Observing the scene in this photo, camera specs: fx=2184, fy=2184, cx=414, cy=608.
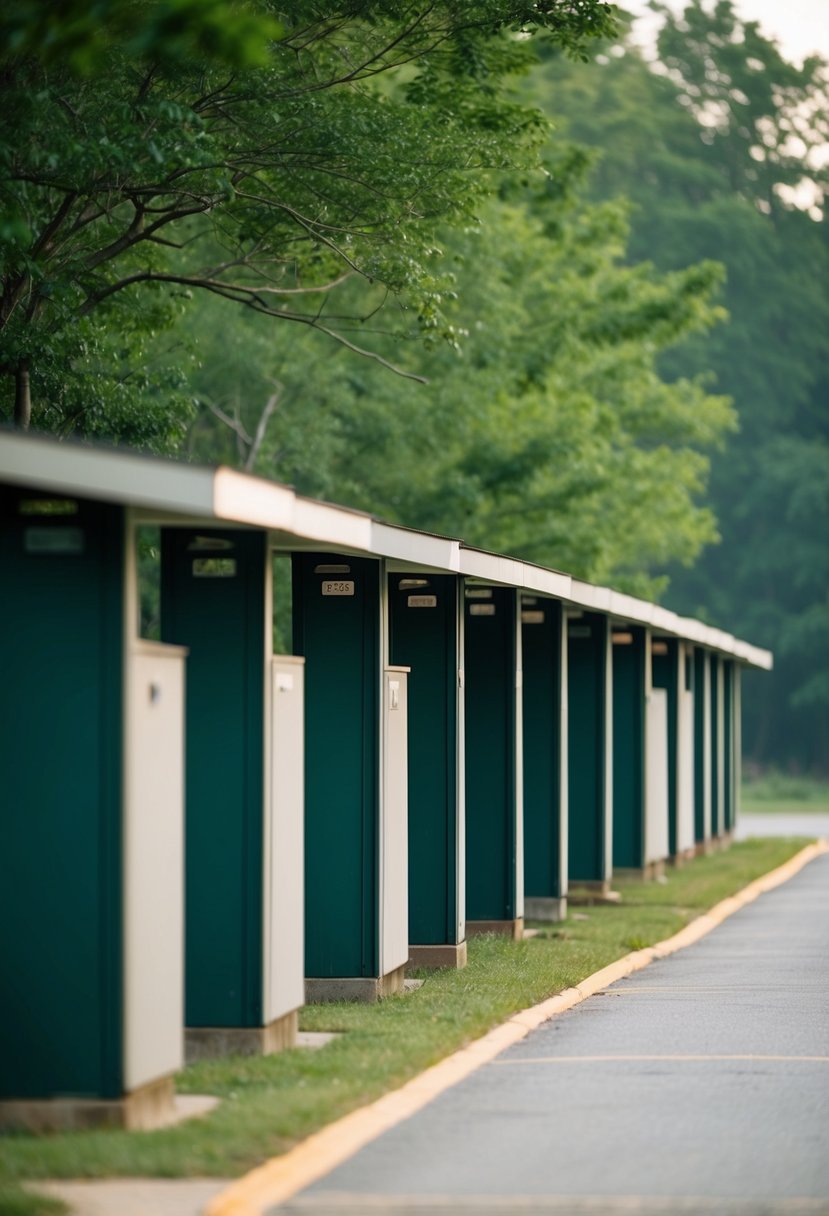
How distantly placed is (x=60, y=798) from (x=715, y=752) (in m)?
29.9

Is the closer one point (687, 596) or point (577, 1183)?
point (577, 1183)

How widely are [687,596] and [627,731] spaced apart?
55814 mm

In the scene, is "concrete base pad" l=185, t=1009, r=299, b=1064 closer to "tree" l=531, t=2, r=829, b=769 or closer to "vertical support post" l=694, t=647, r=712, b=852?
"vertical support post" l=694, t=647, r=712, b=852

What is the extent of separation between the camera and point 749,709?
85250 millimetres

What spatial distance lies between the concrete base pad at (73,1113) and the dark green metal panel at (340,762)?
471 centimetres

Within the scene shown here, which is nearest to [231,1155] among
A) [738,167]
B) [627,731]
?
[627,731]

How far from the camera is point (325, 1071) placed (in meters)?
10.6

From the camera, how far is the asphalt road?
8078 millimetres

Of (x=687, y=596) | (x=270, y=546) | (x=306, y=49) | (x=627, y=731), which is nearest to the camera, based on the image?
(x=270, y=546)

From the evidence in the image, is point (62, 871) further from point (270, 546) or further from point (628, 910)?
point (628, 910)

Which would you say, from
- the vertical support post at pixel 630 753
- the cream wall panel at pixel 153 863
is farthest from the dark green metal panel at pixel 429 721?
the vertical support post at pixel 630 753

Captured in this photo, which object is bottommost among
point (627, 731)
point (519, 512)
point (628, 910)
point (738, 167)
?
point (628, 910)

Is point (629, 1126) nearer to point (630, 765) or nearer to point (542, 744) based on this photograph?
point (542, 744)

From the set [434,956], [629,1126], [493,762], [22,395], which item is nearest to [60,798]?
[629,1126]
